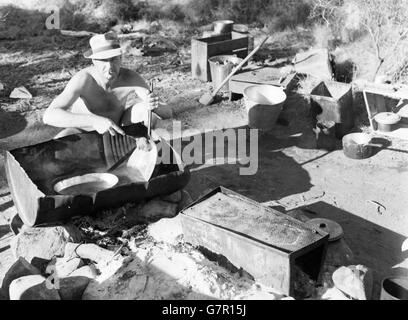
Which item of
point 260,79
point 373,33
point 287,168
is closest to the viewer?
point 287,168

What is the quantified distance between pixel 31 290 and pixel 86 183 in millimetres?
1668

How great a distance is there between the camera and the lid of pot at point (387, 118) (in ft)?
24.9

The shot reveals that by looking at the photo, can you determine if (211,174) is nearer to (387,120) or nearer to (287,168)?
(287,168)

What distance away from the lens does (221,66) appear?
30.7ft

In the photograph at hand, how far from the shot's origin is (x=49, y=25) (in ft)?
44.0

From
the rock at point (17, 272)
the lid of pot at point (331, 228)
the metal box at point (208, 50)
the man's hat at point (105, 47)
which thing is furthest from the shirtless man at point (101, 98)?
the metal box at point (208, 50)

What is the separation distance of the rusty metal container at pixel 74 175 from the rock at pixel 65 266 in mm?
424

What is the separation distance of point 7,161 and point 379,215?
14.2 ft

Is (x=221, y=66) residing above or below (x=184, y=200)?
above

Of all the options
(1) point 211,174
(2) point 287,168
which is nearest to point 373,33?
(2) point 287,168
